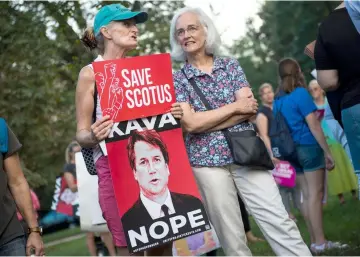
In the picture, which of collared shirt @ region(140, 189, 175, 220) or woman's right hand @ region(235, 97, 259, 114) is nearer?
collared shirt @ region(140, 189, 175, 220)

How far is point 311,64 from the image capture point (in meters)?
34.7

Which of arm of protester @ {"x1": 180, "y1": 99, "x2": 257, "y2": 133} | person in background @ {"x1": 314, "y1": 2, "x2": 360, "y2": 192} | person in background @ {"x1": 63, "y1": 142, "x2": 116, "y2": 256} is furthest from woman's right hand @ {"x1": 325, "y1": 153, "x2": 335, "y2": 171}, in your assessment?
person in background @ {"x1": 63, "y1": 142, "x2": 116, "y2": 256}

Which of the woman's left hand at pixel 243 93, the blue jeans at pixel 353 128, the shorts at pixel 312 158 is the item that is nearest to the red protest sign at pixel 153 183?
Result: the woman's left hand at pixel 243 93

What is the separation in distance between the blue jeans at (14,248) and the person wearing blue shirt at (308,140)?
3.95 m

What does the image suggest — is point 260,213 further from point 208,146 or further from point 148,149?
point 148,149

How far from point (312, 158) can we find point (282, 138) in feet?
1.54

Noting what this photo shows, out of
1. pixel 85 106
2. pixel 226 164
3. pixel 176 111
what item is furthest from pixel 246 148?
pixel 85 106

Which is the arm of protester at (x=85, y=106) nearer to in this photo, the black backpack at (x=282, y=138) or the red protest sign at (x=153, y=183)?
the red protest sign at (x=153, y=183)

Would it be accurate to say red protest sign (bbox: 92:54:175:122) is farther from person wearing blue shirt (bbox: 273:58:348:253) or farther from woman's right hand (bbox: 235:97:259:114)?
person wearing blue shirt (bbox: 273:58:348:253)

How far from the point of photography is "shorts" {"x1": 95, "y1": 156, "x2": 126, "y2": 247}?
4.26 m

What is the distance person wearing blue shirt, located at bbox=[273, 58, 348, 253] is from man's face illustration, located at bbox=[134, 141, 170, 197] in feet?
10.5

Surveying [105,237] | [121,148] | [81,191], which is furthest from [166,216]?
[105,237]

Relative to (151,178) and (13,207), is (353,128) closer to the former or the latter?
(151,178)

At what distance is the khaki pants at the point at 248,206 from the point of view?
15.6 feet
